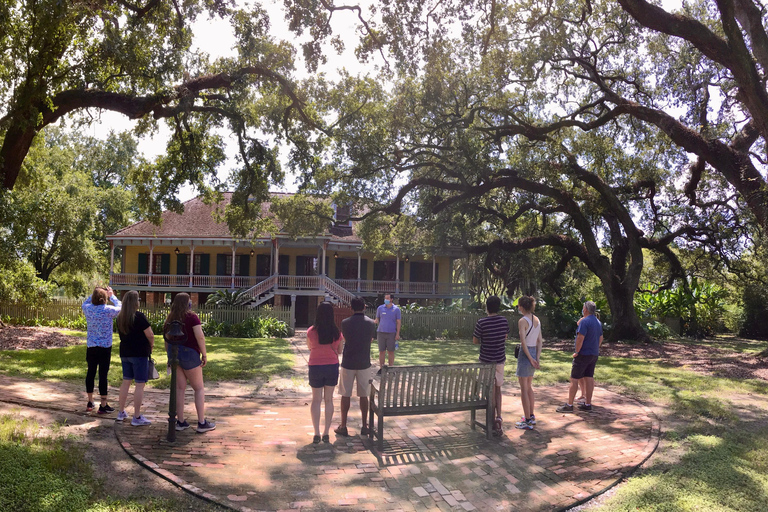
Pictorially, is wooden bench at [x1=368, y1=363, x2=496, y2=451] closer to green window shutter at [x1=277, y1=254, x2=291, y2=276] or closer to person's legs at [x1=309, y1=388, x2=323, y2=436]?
person's legs at [x1=309, y1=388, x2=323, y2=436]

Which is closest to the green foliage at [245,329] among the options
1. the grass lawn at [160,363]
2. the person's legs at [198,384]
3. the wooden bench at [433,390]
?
the grass lawn at [160,363]

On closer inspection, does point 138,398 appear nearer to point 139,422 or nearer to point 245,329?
point 139,422

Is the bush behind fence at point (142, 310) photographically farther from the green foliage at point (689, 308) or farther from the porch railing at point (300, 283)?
the green foliage at point (689, 308)

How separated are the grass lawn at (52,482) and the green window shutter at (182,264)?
2708 centimetres

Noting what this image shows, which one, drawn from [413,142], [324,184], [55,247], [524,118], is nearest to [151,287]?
[55,247]

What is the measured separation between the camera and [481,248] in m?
27.5

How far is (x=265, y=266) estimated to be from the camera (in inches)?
1244

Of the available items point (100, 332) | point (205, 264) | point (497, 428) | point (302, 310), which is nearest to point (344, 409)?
point (497, 428)

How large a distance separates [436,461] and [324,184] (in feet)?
57.8

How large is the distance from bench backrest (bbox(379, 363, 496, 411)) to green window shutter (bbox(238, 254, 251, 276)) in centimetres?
2589

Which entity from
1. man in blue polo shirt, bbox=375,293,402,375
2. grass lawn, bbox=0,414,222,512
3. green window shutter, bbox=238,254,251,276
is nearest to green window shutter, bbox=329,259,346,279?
green window shutter, bbox=238,254,251,276

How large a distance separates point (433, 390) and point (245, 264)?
26.5 meters

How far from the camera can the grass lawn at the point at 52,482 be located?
4.29 metres

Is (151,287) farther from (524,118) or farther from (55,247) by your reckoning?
(524,118)
